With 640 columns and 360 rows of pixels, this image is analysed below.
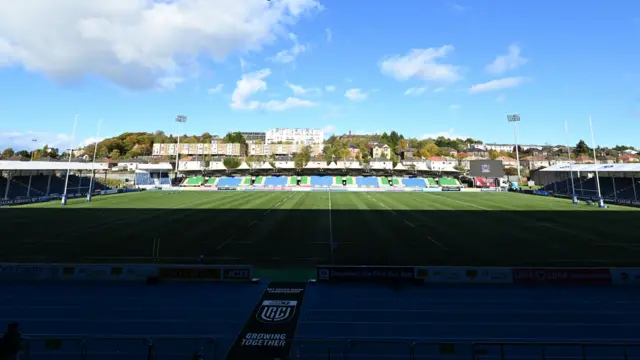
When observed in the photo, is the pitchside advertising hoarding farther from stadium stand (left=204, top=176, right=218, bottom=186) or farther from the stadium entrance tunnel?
stadium stand (left=204, top=176, right=218, bottom=186)

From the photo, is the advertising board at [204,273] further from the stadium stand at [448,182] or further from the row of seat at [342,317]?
the stadium stand at [448,182]

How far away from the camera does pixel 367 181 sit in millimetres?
87875

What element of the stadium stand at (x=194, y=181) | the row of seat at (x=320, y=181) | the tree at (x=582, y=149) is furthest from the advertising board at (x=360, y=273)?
the tree at (x=582, y=149)

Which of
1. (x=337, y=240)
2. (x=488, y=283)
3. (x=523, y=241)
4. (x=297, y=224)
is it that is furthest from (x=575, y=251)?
(x=297, y=224)

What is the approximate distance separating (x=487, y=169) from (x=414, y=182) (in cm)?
1887

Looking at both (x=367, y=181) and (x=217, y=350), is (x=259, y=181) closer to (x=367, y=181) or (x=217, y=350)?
(x=367, y=181)

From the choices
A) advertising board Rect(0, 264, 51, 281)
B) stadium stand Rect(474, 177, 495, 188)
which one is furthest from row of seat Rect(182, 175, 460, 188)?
advertising board Rect(0, 264, 51, 281)

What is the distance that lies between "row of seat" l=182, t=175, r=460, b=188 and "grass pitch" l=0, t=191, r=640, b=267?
49.5 metres

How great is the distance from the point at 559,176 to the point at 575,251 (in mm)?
62703

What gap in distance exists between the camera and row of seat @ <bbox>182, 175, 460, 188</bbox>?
86.2 metres

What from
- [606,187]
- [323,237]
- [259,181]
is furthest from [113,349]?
[259,181]

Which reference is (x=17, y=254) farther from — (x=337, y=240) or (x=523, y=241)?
(x=523, y=241)

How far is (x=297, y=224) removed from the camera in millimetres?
28906

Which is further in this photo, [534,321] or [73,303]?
[73,303]
